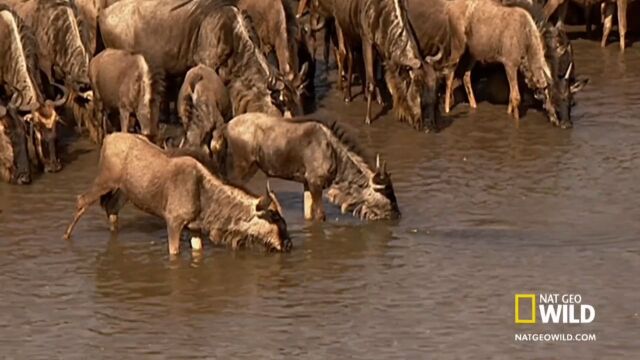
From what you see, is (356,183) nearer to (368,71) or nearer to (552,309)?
(552,309)

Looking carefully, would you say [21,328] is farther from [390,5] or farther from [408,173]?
[390,5]

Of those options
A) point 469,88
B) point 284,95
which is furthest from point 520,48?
point 284,95

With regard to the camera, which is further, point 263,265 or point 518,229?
point 518,229

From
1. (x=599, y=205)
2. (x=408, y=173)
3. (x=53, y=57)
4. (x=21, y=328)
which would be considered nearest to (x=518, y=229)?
(x=599, y=205)

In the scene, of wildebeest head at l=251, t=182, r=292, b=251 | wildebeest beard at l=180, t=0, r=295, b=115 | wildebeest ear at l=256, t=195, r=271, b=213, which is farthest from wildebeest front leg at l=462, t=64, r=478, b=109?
wildebeest ear at l=256, t=195, r=271, b=213

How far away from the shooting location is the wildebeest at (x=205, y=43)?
19.8 meters

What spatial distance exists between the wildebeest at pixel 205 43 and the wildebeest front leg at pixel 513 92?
3013mm

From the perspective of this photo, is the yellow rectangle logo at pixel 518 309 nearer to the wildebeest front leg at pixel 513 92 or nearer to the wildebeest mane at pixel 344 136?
the wildebeest mane at pixel 344 136

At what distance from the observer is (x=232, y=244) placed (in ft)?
52.1

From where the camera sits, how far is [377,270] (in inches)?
614

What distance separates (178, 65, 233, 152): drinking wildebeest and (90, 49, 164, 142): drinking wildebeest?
1.21ft

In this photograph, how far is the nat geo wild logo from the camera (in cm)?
1412

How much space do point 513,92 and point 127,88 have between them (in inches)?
192

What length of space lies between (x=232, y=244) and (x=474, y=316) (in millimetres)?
2712
